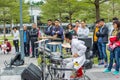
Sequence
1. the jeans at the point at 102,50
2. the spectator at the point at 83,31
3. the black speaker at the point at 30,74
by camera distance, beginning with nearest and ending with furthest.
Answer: the black speaker at the point at 30,74 → the jeans at the point at 102,50 → the spectator at the point at 83,31

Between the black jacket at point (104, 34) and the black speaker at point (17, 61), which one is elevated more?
the black jacket at point (104, 34)

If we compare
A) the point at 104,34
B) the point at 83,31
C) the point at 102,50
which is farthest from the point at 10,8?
the point at 104,34

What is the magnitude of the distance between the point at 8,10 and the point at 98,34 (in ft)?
98.7

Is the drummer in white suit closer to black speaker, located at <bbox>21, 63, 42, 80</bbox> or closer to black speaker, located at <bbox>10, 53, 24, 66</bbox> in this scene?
black speaker, located at <bbox>21, 63, 42, 80</bbox>

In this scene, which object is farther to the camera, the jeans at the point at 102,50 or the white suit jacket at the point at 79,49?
the jeans at the point at 102,50

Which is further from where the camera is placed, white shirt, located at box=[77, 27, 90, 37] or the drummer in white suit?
white shirt, located at box=[77, 27, 90, 37]

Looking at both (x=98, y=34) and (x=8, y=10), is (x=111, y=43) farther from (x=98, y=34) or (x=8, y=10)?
(x=8, y=10)

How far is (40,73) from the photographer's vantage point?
944 centimetres

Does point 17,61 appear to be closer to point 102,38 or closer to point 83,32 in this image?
point 83,32

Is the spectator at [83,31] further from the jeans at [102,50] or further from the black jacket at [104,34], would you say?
the black jacket at [104,34]

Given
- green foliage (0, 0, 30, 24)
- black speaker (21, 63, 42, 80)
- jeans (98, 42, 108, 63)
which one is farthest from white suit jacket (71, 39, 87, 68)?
green foliage (0, 0, 30, 24)

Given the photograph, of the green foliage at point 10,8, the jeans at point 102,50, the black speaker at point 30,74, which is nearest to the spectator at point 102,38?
the jeans at point 102,50

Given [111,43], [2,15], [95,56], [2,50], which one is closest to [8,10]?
[2,15]

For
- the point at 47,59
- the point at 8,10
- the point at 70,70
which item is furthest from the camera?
the point at 8,10
